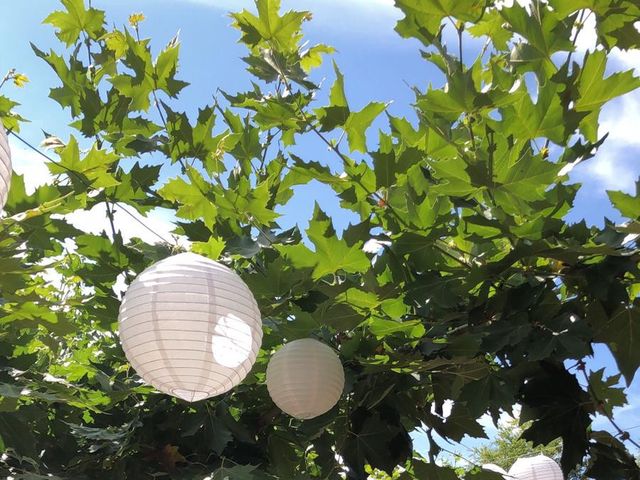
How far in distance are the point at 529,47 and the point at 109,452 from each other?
2.04 m

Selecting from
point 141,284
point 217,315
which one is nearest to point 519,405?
point 217,315

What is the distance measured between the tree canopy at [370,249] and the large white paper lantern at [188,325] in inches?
11.3

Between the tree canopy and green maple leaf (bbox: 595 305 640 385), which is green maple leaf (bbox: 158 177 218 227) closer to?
the tree canopy

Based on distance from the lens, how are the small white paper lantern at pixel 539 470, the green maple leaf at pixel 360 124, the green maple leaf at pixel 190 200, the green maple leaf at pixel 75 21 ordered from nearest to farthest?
the green maple leaf at pixel 360 124, the green maple leaf at pixel 190 200, the green maple leaf at pixel 75 21, the small white paper lantern at pixel 539 470

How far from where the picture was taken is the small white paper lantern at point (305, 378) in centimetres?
201

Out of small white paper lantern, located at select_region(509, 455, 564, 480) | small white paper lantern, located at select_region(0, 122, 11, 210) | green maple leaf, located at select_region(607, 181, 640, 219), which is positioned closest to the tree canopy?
green maple leaf, located at select_region(607, 181, 640, 219)

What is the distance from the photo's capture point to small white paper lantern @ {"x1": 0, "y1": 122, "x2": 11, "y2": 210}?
145cm

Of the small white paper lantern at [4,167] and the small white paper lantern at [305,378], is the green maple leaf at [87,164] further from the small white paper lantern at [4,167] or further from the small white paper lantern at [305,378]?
the small white paper lantern at [305,378]

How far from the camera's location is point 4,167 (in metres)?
1.47

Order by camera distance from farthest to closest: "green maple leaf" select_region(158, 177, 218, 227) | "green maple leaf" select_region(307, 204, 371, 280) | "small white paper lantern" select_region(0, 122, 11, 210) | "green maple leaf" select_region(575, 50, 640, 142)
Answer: "green maple leaf" select_region(158, 177, 218, 227) < "green maple leaf" select_region(307, 204, 371, 280) < "green maple leaf" select_region(575, 50, 640, 142) < "small white paper lantern" select_region(0, 122, 11, 210)

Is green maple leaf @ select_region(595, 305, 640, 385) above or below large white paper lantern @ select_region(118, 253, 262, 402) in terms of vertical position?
above

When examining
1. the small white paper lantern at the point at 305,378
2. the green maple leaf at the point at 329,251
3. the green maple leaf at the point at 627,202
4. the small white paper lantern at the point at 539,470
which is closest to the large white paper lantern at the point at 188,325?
the green maple leaf at the point at 329,251

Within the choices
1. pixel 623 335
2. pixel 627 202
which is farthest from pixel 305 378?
pixel 627 202

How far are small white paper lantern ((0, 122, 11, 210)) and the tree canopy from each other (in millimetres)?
470
